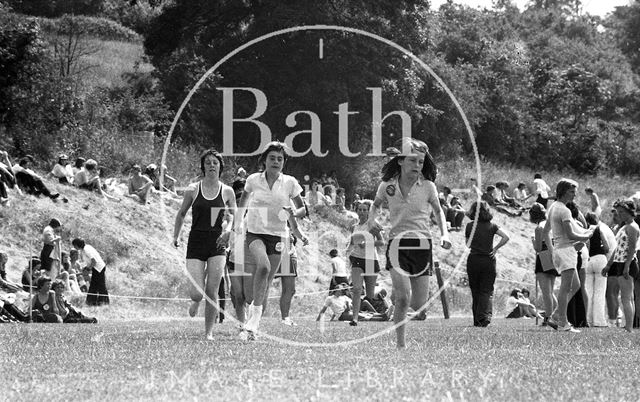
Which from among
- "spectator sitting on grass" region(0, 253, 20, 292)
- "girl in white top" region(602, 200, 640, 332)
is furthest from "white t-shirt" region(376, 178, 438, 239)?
"spectator sitting on grass" region(0, 253, 20, 292)

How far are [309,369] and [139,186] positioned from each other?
76.8ft

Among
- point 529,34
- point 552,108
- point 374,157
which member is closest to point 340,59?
point 374,157

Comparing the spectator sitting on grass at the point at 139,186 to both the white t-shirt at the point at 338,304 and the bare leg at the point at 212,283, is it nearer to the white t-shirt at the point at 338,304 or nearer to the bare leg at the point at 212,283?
the white t-shirt at the point at 338,304

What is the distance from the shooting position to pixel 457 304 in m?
31.9

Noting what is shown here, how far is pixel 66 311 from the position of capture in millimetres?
20953

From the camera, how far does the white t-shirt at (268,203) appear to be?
13.2 m

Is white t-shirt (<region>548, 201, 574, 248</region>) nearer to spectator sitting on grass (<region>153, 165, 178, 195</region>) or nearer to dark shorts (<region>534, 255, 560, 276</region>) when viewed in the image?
dark shorts (<region>534, 255, 560, 276</region>)

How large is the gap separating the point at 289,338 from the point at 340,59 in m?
26.6

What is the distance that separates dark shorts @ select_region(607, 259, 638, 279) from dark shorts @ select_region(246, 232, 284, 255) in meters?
6.34

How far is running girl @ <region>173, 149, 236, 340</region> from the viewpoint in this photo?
12977 millimetres

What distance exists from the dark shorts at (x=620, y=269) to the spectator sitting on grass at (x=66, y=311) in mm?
8734

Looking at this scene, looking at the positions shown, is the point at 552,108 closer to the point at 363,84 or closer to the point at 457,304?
the point at 363,84

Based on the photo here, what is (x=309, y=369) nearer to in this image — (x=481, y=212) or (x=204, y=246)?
(x=204, y=246)

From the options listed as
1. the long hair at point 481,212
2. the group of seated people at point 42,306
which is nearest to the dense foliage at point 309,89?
the group of seated people at point 42,306
